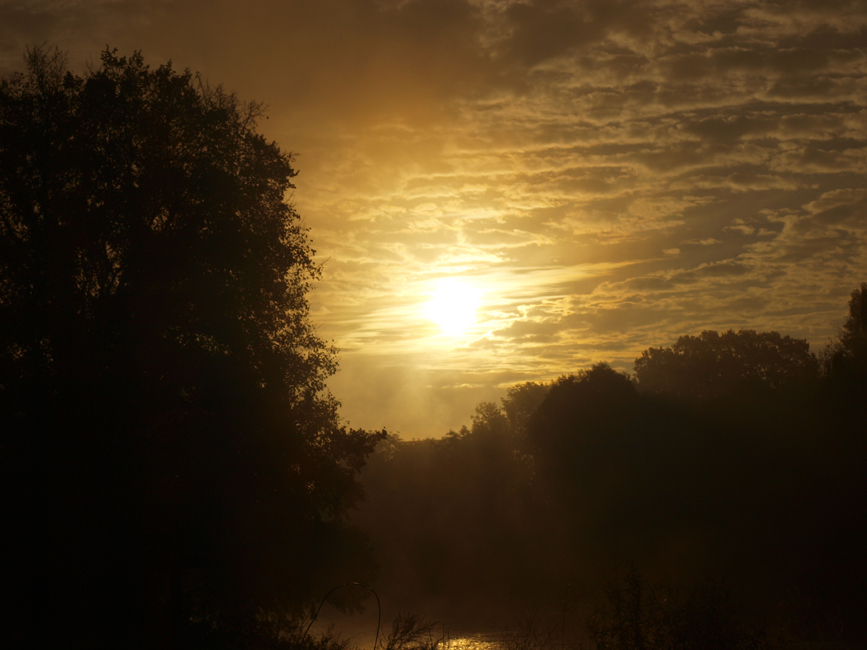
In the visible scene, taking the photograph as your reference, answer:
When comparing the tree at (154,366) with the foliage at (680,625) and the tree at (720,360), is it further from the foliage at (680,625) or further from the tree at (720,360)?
the tree at (720,360)

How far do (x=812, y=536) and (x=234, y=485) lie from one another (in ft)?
98.7

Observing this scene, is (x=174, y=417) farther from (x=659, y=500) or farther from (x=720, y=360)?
(x=720, y=360)

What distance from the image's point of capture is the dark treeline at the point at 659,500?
33.7m

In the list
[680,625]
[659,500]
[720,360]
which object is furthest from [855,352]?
[720,360]

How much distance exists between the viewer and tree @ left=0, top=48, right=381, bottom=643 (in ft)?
43.0

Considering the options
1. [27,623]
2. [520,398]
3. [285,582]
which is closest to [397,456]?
[520,398]

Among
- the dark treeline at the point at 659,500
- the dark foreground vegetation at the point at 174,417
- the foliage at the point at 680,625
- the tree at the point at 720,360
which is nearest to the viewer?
the foliage at the point at 680,625

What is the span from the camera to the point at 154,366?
15148 mm

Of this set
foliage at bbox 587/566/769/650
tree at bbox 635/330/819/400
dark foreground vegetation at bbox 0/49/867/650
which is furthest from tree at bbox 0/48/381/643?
tree at bbox 635/330/819/400

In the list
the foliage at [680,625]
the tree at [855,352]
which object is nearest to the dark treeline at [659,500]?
the tree at [855,352]

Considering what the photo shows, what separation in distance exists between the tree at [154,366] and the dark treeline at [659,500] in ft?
34.9

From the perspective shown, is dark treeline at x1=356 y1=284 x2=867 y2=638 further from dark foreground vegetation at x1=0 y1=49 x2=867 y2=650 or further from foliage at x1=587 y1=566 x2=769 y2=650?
foliage at x1=587 y1=566 x2=769 y2=650

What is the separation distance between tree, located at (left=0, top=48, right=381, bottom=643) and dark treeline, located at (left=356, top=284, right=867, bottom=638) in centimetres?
1063

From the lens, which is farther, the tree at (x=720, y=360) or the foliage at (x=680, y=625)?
the tree at (x=720, y=360)
